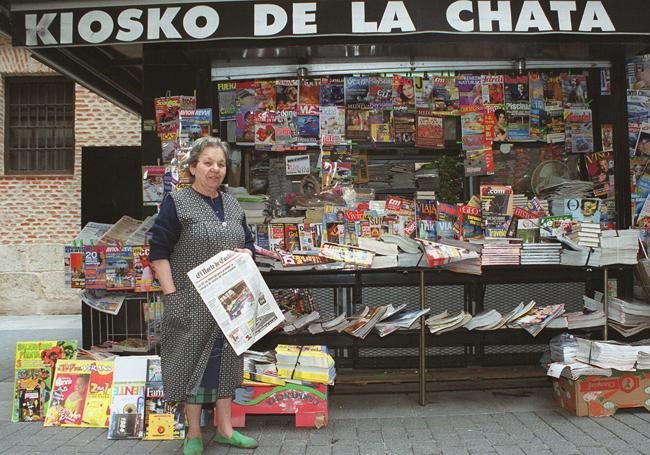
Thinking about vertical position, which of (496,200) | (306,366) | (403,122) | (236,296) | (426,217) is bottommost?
(306,366)

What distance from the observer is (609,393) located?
12.6 ft

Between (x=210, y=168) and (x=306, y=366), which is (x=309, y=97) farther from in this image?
(x=306, y=366)

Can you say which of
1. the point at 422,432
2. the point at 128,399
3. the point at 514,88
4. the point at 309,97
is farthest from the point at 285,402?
the point at 514,88

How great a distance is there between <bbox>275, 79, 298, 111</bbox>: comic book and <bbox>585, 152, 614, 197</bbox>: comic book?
2807 millimetres

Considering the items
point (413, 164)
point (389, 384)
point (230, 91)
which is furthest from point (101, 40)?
point (389, 384)

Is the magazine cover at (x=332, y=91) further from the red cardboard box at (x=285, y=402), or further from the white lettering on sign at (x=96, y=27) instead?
the red cardboard box at (x=285, y=402)

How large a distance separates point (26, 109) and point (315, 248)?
7.64 metres

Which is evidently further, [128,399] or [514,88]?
[514,88]

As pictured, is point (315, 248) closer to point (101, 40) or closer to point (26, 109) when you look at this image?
point (101, 40)

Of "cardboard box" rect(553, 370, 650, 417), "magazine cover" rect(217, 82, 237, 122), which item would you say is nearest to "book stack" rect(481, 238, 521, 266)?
"cardboard box" rect(553, 370, 650, 417)

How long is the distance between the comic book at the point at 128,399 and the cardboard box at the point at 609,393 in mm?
2922

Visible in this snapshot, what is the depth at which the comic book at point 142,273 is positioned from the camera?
4145mm

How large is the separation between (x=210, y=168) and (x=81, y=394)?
75.7 inches

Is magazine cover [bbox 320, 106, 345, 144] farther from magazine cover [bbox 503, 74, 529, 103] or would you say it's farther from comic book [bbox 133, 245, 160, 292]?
comic book [bbox 133, 245, 160, 292]
